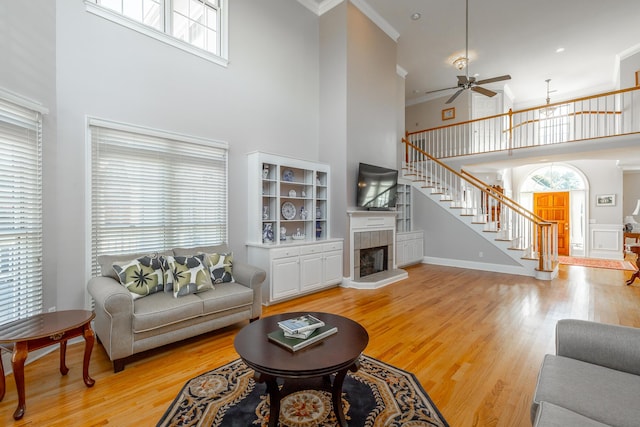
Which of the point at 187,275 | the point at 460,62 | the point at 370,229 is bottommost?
the point at 187,275

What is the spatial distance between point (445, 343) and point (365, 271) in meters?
2.76

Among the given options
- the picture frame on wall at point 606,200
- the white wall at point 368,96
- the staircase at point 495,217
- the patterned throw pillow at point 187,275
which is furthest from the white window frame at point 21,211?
the picture frame on wall at point 606,200

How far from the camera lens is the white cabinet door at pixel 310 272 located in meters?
4.39

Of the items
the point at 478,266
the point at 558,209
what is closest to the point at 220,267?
the point at 478,266

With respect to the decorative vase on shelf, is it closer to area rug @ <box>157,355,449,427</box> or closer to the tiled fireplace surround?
the tiled fireplace surround

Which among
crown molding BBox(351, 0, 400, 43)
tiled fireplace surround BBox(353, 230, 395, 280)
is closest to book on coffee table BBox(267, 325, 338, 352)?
tiled fireplace surround BBox(353, 230, 395, 280)

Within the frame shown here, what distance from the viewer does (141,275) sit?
9.19 ft

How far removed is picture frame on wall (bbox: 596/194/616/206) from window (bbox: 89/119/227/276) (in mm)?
10700

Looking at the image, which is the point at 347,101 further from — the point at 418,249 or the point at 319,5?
the point at 418,249

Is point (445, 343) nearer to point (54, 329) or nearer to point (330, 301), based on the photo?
point (330, 301)

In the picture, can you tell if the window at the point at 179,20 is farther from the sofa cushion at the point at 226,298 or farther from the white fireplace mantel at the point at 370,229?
the white fireplace mantel at the point at 370,229

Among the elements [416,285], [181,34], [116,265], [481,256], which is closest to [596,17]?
[481,256]

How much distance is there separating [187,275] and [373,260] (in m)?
3.84

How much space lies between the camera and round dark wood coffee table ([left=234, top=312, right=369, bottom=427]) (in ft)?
5.13
